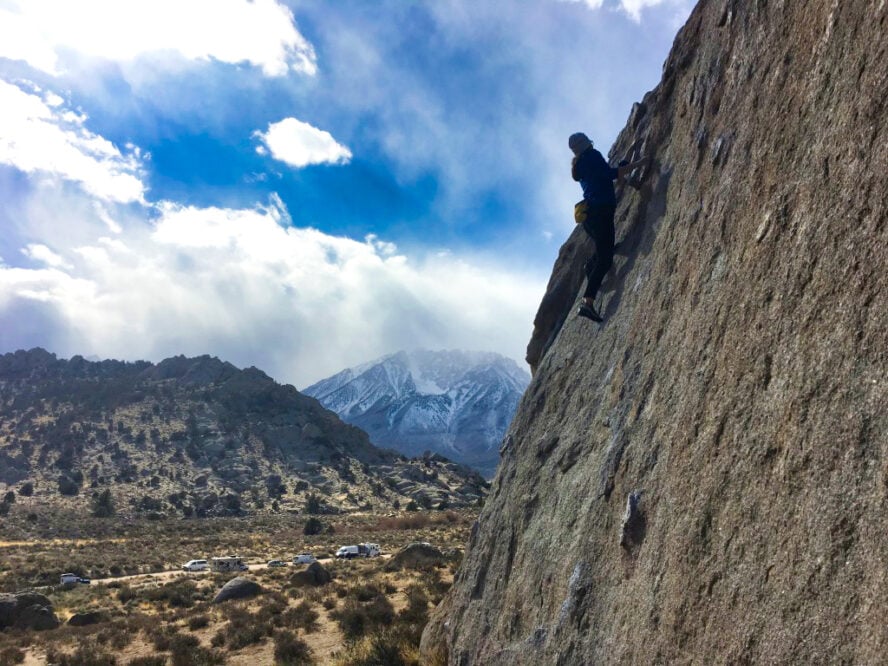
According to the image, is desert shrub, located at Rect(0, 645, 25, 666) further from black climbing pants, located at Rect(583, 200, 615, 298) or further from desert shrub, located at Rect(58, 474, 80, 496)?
desert shrub, located at Rect(58, 474, 80, 496)

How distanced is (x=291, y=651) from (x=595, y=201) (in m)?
14.4

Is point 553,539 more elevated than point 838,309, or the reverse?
point 838,309

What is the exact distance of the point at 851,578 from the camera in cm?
302

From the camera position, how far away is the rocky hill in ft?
308

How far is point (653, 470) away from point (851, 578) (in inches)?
99.4

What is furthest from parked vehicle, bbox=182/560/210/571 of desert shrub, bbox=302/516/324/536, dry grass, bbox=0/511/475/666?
desert shrub, bbox=302/516/324/536

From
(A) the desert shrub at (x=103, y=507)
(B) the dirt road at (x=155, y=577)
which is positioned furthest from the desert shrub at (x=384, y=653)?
(A) the desert shrub at (x=103, y=507)

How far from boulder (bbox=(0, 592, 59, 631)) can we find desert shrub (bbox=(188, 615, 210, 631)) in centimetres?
692

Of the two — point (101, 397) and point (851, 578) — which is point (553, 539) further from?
point (101, 397)

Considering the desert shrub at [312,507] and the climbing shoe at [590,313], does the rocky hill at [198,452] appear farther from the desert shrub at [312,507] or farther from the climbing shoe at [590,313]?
the climbing shoe at [590,313]

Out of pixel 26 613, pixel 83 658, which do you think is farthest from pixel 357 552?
pixel 83 658

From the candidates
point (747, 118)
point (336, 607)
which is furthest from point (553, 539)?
point (336, 607)

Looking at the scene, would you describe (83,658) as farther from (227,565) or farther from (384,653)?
(227,565)

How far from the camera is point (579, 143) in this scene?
9141mm
